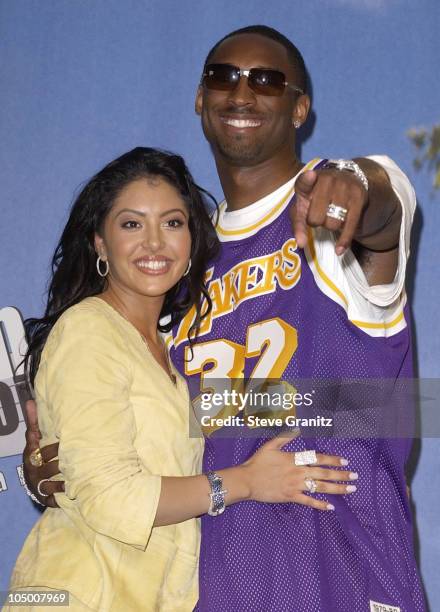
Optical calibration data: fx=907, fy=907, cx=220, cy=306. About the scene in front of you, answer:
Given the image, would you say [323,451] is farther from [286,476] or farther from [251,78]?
[251,78]

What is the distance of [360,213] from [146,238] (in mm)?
676

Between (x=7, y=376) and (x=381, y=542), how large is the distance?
1.42m

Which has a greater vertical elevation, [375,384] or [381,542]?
[375,384]

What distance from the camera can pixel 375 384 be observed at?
1856 millimetres

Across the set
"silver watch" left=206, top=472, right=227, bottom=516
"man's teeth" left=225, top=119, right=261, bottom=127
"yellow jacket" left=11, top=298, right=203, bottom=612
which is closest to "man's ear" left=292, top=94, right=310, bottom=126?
"man's teeth" left=225, top=119, right=261, bottom=127

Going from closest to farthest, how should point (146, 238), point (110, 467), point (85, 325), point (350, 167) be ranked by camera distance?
point (350, 167) < point (110, 467) < point (85, 325) < point (146, 238)

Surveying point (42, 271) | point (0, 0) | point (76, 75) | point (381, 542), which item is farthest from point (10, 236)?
point (381, 542)

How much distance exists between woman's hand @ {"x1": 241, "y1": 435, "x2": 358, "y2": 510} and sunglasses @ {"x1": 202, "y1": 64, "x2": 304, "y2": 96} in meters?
0.85

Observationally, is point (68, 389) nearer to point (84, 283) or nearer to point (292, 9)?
point (84, 283)

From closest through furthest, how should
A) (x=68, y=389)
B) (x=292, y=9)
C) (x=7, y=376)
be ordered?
(x=68, y=389)
(x=292, y=9)
(x=7, y=376)

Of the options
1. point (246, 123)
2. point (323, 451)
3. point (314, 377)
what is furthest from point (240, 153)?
point (323, 451)

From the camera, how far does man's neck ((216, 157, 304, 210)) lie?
2.15m

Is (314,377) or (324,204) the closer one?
(324,204)

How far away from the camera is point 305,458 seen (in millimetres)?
1781
